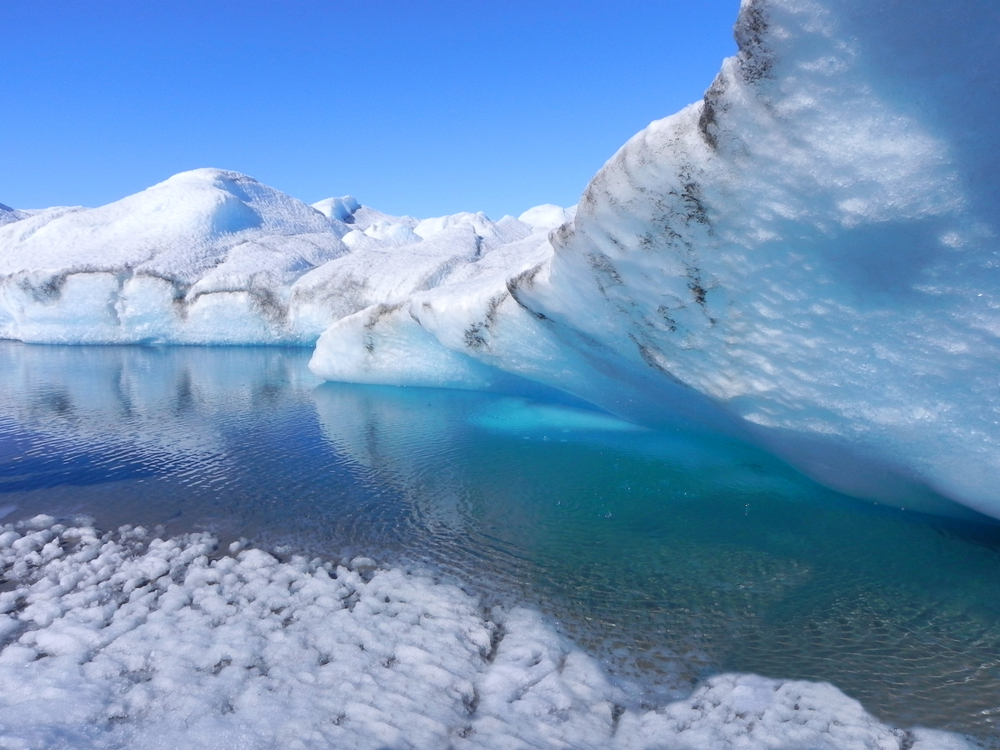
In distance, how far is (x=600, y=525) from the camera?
529cm

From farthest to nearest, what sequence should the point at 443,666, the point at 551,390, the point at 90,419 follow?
the point at 551,390 < the point at 90,419 < the point at 443,666

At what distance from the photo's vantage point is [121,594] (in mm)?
3961

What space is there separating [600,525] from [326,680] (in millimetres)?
2739

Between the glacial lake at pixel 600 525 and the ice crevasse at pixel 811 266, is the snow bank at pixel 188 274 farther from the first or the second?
the ice crevasse at pixel 811 266

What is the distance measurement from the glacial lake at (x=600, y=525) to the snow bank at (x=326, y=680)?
226 millimetres

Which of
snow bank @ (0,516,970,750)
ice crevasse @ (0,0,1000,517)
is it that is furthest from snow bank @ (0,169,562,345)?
snow bank @ (0,516,970,750)

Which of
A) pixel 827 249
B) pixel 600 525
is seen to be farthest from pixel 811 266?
pixel 600 525

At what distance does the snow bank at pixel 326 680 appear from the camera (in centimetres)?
280

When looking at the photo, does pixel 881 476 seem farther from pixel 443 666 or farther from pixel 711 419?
pixel 443 666

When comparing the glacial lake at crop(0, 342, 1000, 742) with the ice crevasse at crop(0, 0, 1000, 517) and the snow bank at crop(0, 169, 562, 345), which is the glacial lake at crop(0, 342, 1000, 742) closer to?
the ice crevasse at crop(0, 0, 1000, 517)

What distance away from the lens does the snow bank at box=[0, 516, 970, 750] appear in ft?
9.20

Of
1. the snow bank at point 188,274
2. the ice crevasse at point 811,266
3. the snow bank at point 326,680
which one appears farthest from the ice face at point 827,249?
the snow bank at point 188,274

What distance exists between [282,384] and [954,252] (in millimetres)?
11235

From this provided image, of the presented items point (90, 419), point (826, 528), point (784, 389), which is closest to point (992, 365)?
point (784, 389)
